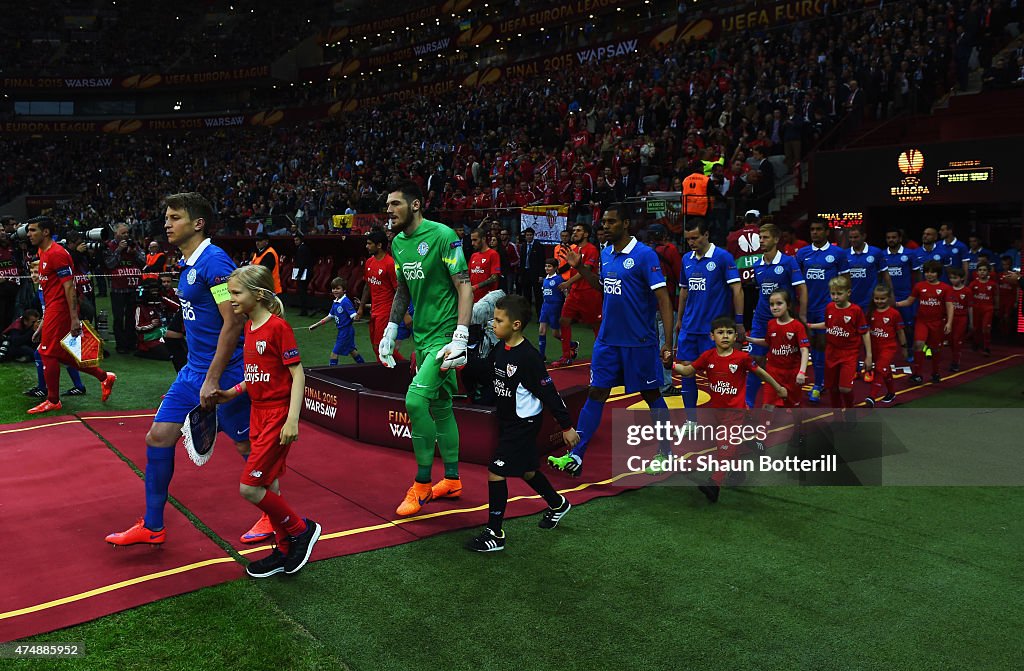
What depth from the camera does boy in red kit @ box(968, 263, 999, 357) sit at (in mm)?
12484

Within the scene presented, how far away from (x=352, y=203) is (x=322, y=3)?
3381 cm

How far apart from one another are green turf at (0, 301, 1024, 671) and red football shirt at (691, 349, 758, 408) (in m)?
0.95

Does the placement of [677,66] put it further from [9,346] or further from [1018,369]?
[9,346]

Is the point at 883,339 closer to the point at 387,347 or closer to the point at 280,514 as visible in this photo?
the point at 387,347

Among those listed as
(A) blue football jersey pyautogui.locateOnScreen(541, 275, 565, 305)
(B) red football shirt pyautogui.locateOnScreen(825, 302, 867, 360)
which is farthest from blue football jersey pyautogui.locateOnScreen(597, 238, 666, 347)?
(A) blue football jersey pyautogui.locateOnScreen(541, 275, 565, 305)

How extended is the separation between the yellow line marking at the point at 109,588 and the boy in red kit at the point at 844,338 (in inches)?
244

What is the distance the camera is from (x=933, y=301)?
1094 cm

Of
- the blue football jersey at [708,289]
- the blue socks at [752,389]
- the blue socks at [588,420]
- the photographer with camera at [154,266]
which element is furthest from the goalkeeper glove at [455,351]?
the photographer with camera at [154,266]

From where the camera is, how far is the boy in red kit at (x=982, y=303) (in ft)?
41.0

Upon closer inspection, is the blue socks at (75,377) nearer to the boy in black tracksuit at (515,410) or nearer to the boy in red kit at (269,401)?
the boy in red kit at (269,401)

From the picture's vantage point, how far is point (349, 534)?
5324 millimetres

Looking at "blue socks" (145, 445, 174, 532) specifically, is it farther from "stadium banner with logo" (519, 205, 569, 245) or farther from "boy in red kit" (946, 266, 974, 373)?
"stadium banner with logo" (519, 205, 569, 245)

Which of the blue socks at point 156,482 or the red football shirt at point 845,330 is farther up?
the red football shirt at point 845,330

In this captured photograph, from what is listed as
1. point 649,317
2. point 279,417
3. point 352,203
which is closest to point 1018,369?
point 649,317
